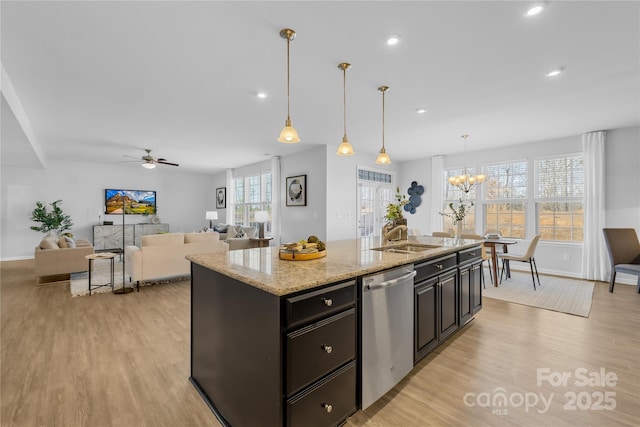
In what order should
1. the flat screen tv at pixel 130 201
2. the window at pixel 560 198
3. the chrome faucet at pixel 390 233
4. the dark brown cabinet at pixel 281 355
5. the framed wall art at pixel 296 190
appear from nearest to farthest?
the dark brown cabinet at pixel 281 355 < the chrome faucet at pixel 390 233 < the window at pixel 560 198 < the framed wall art at pixel 296 190 < the flat screen tv at pixel 130 201

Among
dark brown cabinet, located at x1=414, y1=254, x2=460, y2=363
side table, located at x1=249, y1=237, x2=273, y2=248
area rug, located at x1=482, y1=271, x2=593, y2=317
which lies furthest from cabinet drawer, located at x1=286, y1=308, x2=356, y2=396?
side table, located at x1=249, y1=237, x2=273, y2=248

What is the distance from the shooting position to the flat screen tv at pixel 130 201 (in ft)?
28.3

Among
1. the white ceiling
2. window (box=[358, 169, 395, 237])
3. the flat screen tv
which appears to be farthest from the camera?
the flat screen tv

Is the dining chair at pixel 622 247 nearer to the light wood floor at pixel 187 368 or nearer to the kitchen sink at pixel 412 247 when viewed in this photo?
the light wood floor at pixel 187 368

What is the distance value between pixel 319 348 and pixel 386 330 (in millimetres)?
602

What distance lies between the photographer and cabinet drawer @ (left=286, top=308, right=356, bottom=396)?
1.36 m

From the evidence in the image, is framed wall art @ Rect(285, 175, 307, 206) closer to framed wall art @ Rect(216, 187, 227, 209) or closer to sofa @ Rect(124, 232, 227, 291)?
sofa @ Rect(124, 232, 227, 291)

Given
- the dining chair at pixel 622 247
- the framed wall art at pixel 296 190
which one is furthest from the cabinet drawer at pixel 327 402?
the dining chair at pixel 622 247

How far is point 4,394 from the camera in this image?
1.95 metres

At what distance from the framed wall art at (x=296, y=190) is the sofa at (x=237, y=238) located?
1302mm

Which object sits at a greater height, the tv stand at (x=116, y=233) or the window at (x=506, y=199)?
the window at (x=506, y=199)

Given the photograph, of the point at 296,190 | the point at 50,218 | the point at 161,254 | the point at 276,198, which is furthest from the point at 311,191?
the point at 50,218

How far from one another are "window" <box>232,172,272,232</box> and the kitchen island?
239 inches

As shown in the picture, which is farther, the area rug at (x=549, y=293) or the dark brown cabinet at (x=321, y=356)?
the area rug at (x=549, y=293)
